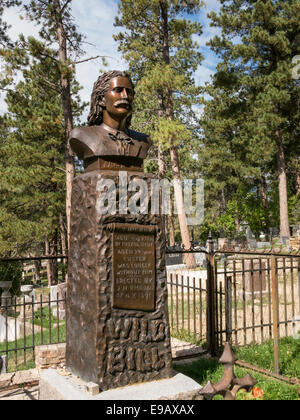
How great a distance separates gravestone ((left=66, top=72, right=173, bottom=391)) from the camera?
3514 mm

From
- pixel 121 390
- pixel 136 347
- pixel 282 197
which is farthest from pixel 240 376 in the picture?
pixel 282 197

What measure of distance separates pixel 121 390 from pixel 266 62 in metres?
21.4

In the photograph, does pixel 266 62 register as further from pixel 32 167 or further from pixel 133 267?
pixel 133 267

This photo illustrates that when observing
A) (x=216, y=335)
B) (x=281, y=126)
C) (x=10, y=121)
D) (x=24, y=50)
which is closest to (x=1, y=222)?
(x=10, y=121)

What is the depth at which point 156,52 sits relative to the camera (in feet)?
52.3

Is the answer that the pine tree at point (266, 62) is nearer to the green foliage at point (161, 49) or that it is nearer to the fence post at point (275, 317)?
the green foliage at point (161, 49)

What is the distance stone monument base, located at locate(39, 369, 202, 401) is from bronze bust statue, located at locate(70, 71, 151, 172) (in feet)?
6.79

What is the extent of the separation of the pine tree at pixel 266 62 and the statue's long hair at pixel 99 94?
54.8 ft

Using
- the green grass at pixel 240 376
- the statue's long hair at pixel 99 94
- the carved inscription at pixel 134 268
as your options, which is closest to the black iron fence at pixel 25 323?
the carved inscription at pixel 134 268

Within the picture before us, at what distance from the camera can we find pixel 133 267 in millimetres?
3689

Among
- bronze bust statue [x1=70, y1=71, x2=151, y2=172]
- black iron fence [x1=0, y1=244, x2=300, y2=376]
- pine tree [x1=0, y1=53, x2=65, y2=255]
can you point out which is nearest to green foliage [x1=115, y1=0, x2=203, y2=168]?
pine tree [x1=0, y1=53, x2=65, y2=255]

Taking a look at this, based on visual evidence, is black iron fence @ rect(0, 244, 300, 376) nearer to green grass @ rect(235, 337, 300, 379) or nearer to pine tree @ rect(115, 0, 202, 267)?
green grass @ rect(235, 337, 300, 379)

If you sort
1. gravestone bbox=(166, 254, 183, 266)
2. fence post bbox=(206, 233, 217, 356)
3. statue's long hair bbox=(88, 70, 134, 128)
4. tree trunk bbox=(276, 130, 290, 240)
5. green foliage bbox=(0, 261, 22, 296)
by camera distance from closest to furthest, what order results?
statue's long hair bbox=(88, 70, 134, 128)
fence post bbox=(206, 233, 217, 356)
green foliage bbox=(0, 261, 22, 296)
gravestone bbox=(166, 254, 183, 266)
tree trunk bbox=(276, 130, 290, 240)
